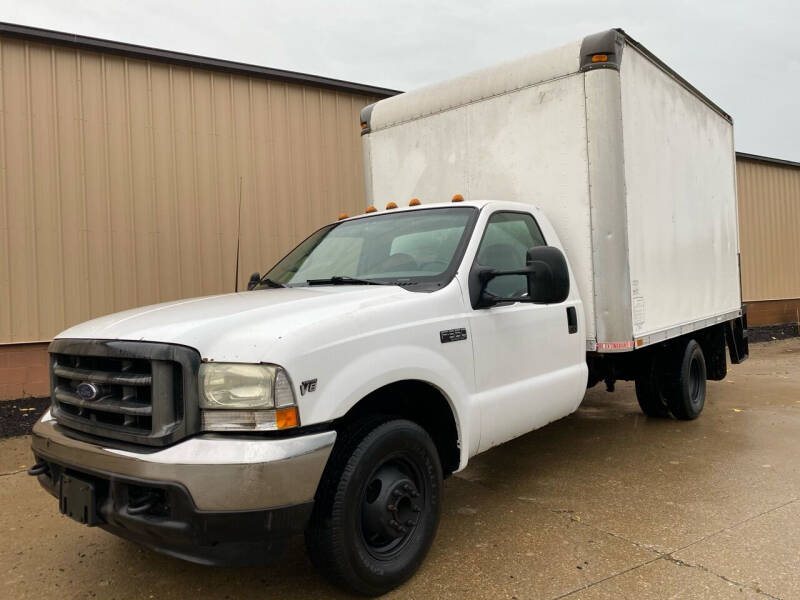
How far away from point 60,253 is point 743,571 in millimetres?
7242

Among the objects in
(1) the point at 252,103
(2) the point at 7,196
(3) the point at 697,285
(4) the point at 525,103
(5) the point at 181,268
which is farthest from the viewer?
(1) the point at 252,103

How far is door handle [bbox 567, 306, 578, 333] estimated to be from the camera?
4.16 meters

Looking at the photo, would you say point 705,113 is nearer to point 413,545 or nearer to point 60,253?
point 413,545

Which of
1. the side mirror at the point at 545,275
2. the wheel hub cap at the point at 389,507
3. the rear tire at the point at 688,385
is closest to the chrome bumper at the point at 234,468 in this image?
the wheel hub cap at the point at 389,507

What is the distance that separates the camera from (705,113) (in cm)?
629

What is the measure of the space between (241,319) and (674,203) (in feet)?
14.1

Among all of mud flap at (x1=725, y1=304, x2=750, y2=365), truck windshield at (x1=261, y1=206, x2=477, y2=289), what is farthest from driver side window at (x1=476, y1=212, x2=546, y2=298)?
mud flap at (x1=725, y1=304, x2=750, y2=365)

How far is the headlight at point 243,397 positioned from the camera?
236 centimetres

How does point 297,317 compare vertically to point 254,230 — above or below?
below

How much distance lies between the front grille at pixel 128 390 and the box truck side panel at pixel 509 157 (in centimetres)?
299

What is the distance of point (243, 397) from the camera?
2.36 m

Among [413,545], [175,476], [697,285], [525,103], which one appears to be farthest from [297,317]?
[697,285]

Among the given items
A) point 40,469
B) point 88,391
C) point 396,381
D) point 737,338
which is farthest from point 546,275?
point 737,338

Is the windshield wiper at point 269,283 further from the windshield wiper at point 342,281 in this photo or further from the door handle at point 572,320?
the door handle at point 572,320
